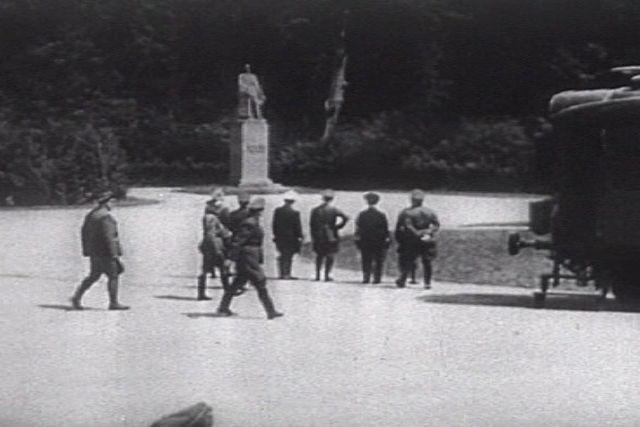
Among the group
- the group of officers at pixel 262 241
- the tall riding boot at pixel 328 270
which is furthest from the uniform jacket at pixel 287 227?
the tall riding boot at pixel 328 270

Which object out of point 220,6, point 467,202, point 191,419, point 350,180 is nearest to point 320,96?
point 220,6

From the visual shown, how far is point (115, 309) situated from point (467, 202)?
9.02ft

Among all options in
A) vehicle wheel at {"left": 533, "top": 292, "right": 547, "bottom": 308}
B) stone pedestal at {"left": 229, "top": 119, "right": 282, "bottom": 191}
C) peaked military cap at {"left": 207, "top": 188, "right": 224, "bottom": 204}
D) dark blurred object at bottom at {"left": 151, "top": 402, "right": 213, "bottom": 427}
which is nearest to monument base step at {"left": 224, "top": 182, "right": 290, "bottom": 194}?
stone pedestal at {"left": 229, "top": 119, "right": 282, "bottom": 191}

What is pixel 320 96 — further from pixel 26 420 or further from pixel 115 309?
pixel 26 420

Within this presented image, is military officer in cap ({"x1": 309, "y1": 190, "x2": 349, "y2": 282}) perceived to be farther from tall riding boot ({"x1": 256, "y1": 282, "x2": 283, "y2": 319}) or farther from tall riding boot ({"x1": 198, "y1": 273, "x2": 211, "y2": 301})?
tall riding boot ({"x1": 198, "y1": 273, "x2": 211, "y2": 301})

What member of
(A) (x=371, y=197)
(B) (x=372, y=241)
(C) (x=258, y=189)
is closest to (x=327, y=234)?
(B) (x=372, y=241)

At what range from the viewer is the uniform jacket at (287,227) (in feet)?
31.3

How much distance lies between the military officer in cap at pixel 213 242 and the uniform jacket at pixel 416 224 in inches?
82.0

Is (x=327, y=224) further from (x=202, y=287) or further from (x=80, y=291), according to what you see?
(x=80, y=291)

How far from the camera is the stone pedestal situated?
7781mm

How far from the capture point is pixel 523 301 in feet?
31.0

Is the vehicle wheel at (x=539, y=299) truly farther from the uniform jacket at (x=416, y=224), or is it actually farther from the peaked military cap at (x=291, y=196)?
the peaked military cap at (x=291, y=196)

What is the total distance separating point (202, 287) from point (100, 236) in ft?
3.65

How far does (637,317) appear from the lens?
7949 mm
